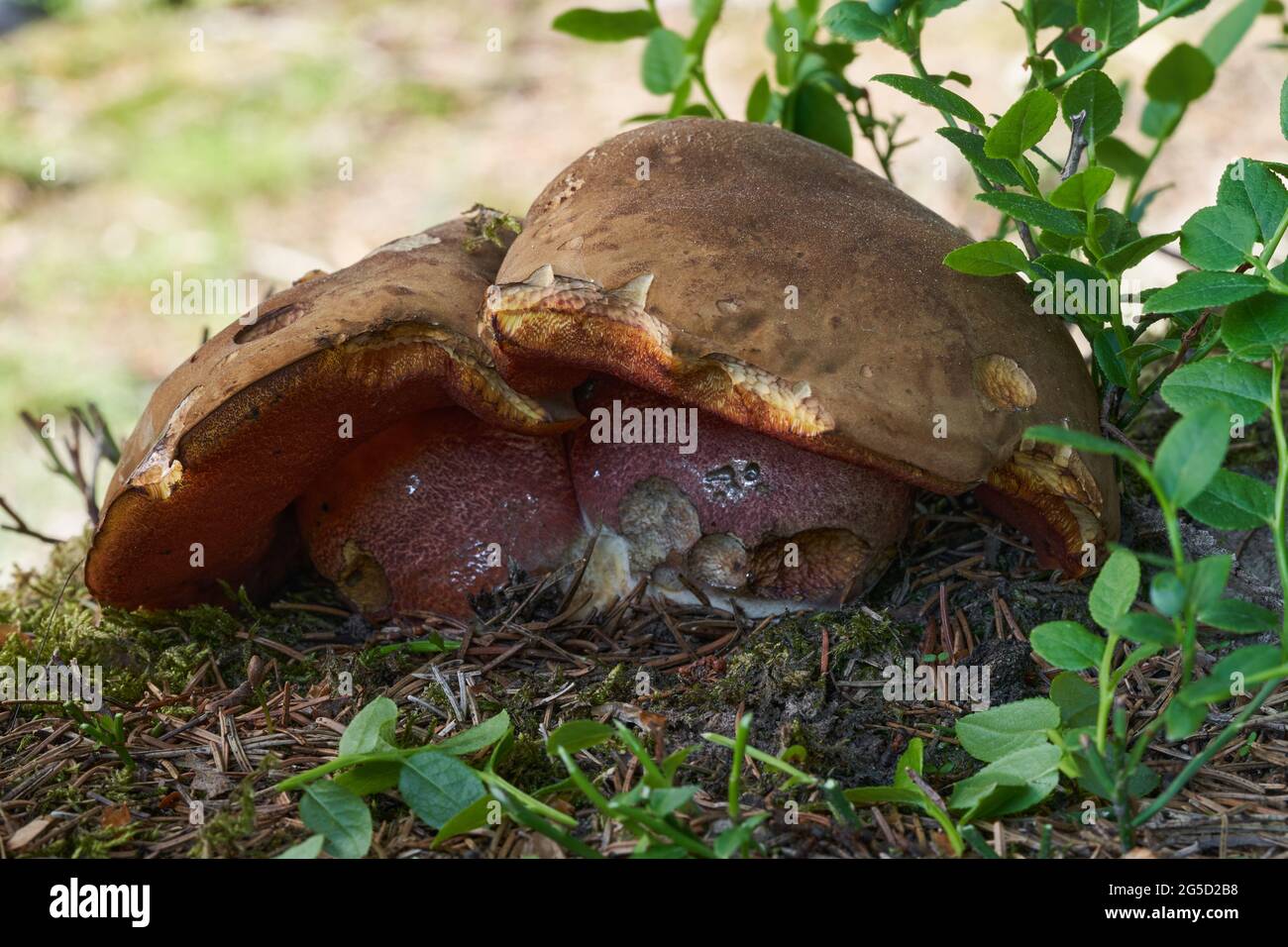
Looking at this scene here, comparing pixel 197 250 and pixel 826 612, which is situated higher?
pixel 197 250

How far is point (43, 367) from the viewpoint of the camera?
163 inches

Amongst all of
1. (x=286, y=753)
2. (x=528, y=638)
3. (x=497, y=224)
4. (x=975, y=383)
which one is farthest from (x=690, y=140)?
(x=286, y=753)

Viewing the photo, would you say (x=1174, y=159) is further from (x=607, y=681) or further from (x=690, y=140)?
(x=607, y=681)

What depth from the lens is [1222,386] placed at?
1.26 metres

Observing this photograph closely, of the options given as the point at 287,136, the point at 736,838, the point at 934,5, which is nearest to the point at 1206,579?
the point at 736,838

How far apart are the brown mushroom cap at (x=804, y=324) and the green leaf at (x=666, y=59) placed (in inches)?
21.7

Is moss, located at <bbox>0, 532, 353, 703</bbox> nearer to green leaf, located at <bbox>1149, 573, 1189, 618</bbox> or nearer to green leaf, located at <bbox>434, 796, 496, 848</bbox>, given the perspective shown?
green leaf, located at <bbox>434, 796, 496, 848</bbox>

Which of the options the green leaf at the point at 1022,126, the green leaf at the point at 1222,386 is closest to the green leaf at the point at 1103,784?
the green leaf at the point at 1222,386

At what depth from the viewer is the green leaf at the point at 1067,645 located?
1.18 meters

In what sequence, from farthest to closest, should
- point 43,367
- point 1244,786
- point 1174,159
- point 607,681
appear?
1. point 1174,159
2. point 43,367
3. point 607,681
4. point 1244,786

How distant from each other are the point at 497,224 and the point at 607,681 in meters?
0.82

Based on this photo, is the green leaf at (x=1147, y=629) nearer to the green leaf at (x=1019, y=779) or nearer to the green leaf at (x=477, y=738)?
the green leaf at (x=1019, y=779)
